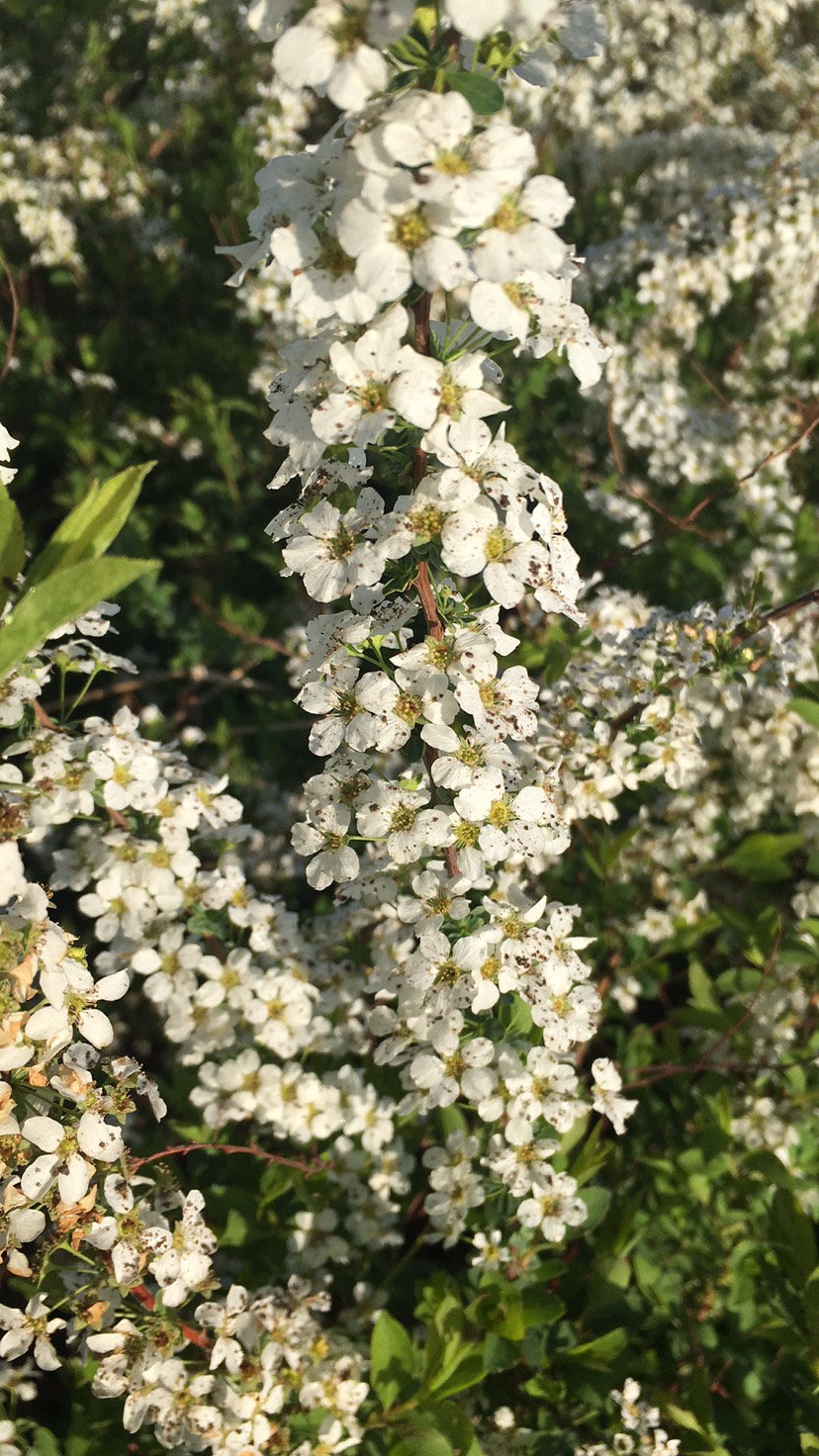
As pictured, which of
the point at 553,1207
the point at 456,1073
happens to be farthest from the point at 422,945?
the point at 553,1207

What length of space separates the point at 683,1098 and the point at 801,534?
2.10 m

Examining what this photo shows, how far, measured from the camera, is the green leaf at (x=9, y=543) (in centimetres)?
135

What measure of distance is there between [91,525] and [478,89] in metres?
0.78

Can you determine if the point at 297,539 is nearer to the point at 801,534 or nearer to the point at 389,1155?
the point at 389,1155

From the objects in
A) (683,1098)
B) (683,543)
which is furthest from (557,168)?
(683,1098)

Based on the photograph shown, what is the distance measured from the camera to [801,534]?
3770mm

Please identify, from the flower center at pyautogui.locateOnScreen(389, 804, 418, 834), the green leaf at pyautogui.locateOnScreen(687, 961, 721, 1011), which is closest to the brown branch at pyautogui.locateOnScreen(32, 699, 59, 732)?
the flower center at pyautogui.locateOnScreen(389, 804, 418, 834)

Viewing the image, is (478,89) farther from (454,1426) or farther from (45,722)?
(454,1426)

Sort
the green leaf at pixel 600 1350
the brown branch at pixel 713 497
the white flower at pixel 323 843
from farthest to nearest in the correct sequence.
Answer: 1. the brown branch at pixel 713 497
2. the green leaf at pixel 600 1350
3. the white flower at pixel 323 843

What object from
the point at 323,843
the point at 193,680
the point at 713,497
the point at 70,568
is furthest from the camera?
the point at 193,680

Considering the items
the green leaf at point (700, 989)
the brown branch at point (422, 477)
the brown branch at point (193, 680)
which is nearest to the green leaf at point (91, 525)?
the brown branch at point (422, 477)

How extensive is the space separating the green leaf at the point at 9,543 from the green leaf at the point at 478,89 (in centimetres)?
81

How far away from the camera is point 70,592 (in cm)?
121

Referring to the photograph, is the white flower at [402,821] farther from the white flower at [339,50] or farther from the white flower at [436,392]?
the white flower at [339,50]
